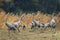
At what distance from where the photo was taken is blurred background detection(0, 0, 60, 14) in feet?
22.4

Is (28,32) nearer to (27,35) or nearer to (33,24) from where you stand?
(27,35)

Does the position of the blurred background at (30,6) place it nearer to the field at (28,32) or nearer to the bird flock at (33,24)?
the field at (28,32)

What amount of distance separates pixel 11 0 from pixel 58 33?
5.36ft

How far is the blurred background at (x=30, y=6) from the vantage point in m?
6.84

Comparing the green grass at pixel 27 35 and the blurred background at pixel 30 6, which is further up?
the blurred background at pixel 30 6

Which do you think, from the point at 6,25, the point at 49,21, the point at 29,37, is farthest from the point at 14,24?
the point at 49,21

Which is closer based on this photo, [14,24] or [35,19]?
[14,24]

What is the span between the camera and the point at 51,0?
7.20 meters

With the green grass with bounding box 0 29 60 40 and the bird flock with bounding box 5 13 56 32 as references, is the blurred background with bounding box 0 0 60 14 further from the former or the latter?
the green grass with bounding box 0 29 60 40

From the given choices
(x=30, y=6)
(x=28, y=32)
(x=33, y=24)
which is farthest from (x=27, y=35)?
(x=30, y=6)

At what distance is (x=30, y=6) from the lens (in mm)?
7012

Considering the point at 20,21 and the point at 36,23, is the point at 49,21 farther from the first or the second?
the point at 20,21

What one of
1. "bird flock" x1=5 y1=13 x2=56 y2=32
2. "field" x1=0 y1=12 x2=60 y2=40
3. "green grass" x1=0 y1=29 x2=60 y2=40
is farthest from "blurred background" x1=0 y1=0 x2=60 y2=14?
"green grass" x1=0 y1=29 x2=60 y2=40

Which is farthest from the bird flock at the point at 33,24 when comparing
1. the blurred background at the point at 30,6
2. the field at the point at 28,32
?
the blurred background at the point at 30,6
